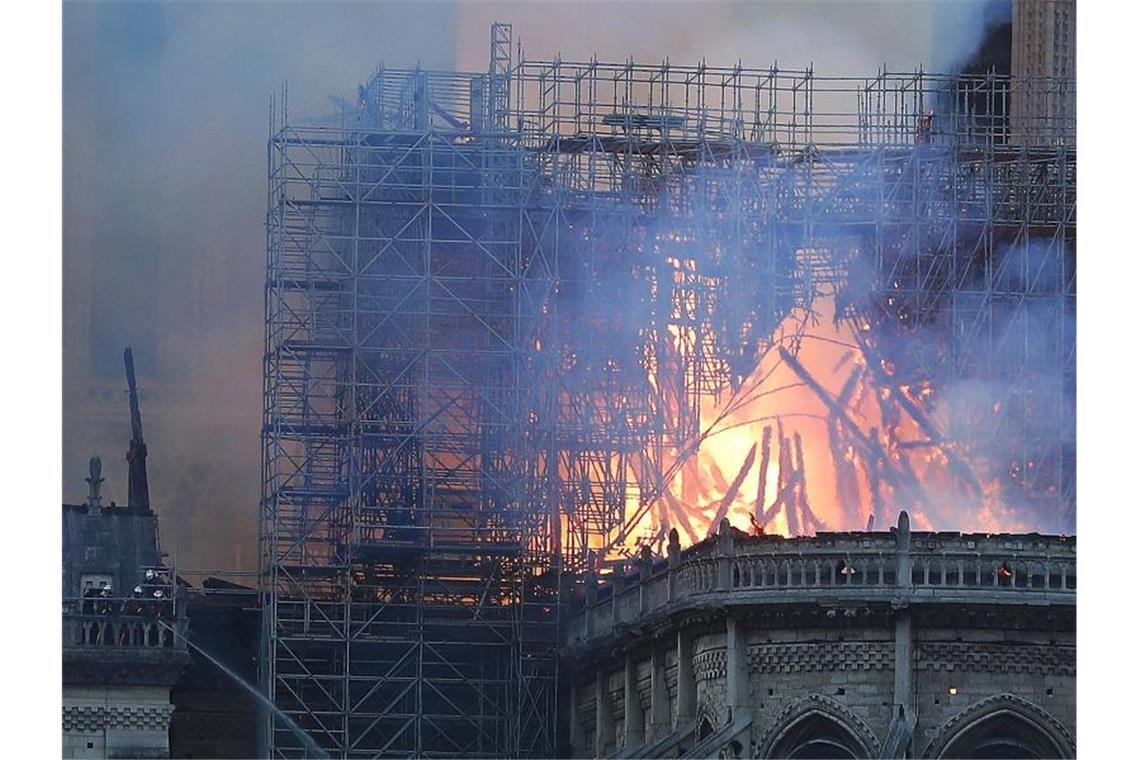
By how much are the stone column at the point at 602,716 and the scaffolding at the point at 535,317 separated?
1.00 m

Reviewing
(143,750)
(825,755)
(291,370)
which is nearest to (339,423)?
(291,370)

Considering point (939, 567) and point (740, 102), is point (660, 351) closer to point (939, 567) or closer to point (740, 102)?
point (740, 102)

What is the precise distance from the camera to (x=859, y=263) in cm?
6606

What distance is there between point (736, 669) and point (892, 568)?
2.83 m

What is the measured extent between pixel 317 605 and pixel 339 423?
301 cm

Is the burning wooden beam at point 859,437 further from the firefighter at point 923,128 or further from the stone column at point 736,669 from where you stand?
the stone column at point 736,669

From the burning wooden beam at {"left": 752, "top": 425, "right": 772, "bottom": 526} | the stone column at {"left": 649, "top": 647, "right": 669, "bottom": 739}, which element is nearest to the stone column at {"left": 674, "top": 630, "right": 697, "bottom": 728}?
the stone column at {"left": 649, "top": 647, "right": 669, "bottom": 739}

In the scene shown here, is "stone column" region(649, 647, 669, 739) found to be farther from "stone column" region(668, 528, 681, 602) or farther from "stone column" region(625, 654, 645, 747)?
"stone column" region(668, 528, 681, 602)

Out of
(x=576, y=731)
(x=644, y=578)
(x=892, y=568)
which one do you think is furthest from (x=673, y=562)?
(x=576, y=731)

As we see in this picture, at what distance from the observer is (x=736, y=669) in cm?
5638

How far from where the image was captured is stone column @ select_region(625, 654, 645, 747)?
60.0m

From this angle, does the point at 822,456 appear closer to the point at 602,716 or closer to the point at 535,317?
the point at 535,317

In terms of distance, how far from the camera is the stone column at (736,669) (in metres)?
56.2

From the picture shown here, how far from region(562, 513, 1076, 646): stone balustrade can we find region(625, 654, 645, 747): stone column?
3381 millimetres
